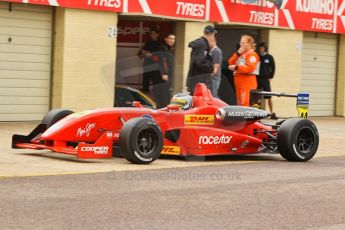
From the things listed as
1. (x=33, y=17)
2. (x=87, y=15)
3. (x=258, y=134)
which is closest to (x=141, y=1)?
(x=87, y=15)

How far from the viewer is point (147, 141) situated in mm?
10391

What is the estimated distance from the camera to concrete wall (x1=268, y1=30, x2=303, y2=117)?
21484 millimetres

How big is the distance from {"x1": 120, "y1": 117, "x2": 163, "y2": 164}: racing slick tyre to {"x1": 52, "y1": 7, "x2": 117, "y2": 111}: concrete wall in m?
6.03

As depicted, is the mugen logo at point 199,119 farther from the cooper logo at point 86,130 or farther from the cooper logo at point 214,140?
the cooper logo at point 86,130

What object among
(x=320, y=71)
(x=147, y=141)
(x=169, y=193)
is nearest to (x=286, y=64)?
(x=320, y=71)

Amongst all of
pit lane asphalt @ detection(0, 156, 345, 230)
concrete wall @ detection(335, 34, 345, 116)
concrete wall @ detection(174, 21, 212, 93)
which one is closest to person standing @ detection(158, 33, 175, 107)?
pit lane asphalt @ detection(0, 156, 345, 230)

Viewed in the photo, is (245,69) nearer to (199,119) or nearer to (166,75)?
(199,119)

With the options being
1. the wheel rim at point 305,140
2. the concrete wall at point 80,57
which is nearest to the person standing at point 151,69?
the wheel rim at point 305,140

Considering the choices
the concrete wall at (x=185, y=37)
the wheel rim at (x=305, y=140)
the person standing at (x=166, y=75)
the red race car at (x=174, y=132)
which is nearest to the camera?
the red race car at (x=174, y=132)

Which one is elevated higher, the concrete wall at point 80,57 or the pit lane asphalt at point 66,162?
the concrete wall at point 80,57

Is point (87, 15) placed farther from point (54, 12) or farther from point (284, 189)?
point (284, 189)

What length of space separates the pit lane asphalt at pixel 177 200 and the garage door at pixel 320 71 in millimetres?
12484

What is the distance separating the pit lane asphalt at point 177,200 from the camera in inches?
267

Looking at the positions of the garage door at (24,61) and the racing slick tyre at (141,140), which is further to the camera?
the garage door at (24,61)
